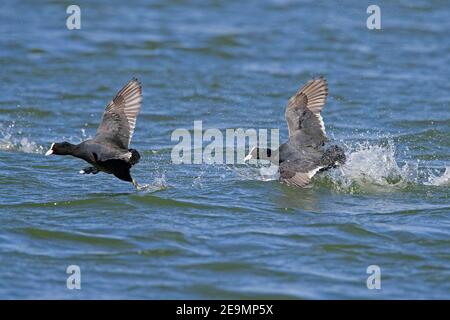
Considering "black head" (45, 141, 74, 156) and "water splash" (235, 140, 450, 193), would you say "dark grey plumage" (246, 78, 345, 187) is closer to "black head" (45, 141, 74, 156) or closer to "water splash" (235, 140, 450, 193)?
"water splash" (235, 140, 450, 193)

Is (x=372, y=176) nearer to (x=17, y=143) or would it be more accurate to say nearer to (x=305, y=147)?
(x=305, y=147)

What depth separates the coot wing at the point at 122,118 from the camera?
926cm

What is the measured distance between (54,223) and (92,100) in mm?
5647

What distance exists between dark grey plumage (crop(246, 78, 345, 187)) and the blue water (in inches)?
15.0

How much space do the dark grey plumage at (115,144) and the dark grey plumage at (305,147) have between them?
126cm

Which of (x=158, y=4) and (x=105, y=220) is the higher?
(x=158, y=4)

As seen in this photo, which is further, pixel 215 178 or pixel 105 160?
pixel 215 178

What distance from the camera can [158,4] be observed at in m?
20.7

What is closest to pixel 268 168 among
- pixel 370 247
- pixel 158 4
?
pixel 370 247

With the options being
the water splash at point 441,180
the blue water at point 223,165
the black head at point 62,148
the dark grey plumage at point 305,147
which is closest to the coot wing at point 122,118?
the black head at point 62,148

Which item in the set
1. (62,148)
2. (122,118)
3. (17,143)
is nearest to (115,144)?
(122,118)

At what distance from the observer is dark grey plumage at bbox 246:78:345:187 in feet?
29.7

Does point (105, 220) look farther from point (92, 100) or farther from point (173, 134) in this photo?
point (92, 100)

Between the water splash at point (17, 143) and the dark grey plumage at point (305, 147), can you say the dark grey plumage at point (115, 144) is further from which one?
the water splash at point (17, 143)
